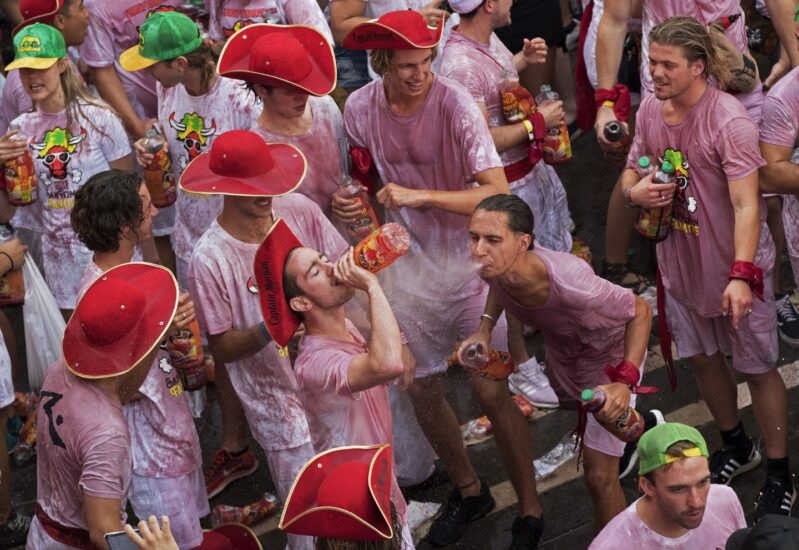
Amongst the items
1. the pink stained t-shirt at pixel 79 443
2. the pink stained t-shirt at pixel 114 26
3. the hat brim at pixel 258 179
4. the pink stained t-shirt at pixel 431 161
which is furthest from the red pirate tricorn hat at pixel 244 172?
the pink stained t-shirt at pixel 114 26

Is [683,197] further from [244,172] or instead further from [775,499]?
[244,172]

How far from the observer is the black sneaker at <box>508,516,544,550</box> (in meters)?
6.49

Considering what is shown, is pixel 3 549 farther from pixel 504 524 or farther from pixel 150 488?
pixel 504 524

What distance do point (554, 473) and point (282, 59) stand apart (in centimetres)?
262

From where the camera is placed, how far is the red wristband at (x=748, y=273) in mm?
6117

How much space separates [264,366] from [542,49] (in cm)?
254

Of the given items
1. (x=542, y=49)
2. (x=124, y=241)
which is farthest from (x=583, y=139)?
(x=124, y=241)

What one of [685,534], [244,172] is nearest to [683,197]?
[685,534]

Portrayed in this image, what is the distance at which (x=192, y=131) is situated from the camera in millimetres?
7312

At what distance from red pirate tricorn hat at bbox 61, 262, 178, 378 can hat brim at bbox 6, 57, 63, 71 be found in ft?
7.94

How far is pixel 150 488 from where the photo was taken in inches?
233

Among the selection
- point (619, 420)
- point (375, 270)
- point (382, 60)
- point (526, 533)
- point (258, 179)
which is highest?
point (382, 60)

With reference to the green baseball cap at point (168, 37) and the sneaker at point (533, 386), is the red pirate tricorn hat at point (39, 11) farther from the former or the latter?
the sneaker at point (533, 386)

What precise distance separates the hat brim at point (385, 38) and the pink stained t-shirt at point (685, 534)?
2.55m
